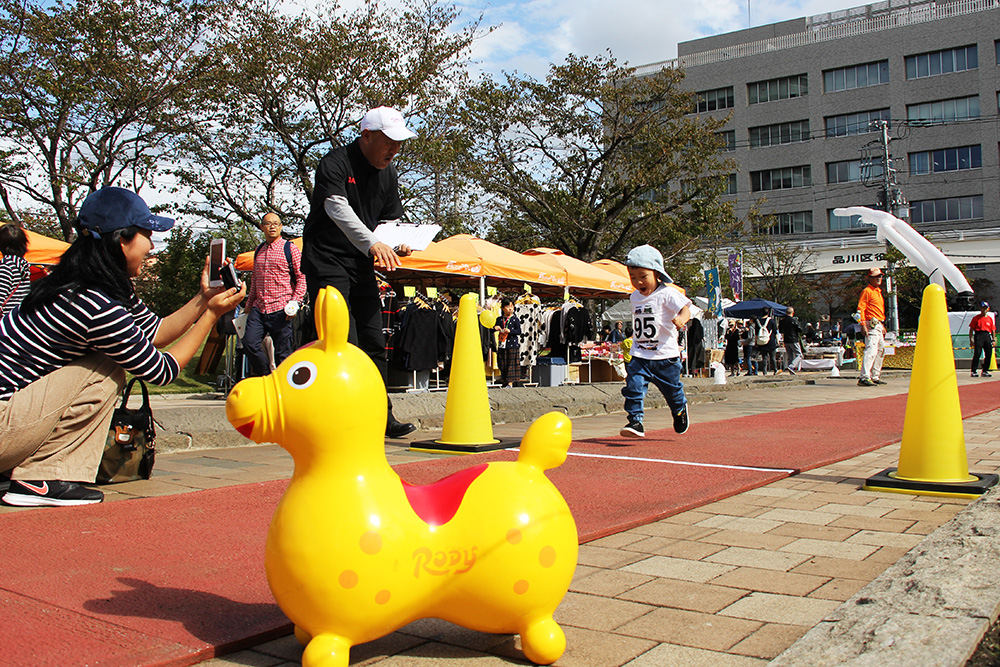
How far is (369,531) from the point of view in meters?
1.82

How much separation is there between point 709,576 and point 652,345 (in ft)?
12.6

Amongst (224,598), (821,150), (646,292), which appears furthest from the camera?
(821,150)

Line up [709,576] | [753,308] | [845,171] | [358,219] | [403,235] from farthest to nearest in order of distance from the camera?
[845,171]
[753,308]
[403,235]
[358,219]
[709,576]

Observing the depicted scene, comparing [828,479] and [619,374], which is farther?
[619,374]

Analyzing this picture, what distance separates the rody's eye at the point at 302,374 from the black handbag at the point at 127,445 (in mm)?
2476

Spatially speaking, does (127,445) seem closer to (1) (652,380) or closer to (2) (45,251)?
(1) (652,380)

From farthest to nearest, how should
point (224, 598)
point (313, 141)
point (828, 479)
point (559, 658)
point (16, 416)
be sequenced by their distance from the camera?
point (313, 141), point (828, 479), point (16, 416), point (224, 598), point (559, 658)

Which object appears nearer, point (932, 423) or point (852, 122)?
point (932, 423)

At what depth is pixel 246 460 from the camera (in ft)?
17.2

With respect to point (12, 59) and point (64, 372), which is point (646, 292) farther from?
point (12, 59)

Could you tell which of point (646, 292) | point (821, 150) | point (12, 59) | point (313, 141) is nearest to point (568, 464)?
point (646, 292)

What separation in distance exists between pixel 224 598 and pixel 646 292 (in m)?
4.82

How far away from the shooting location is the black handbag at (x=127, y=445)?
13.2 feet

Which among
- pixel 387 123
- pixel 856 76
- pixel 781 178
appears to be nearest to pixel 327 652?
pixel 387 123
